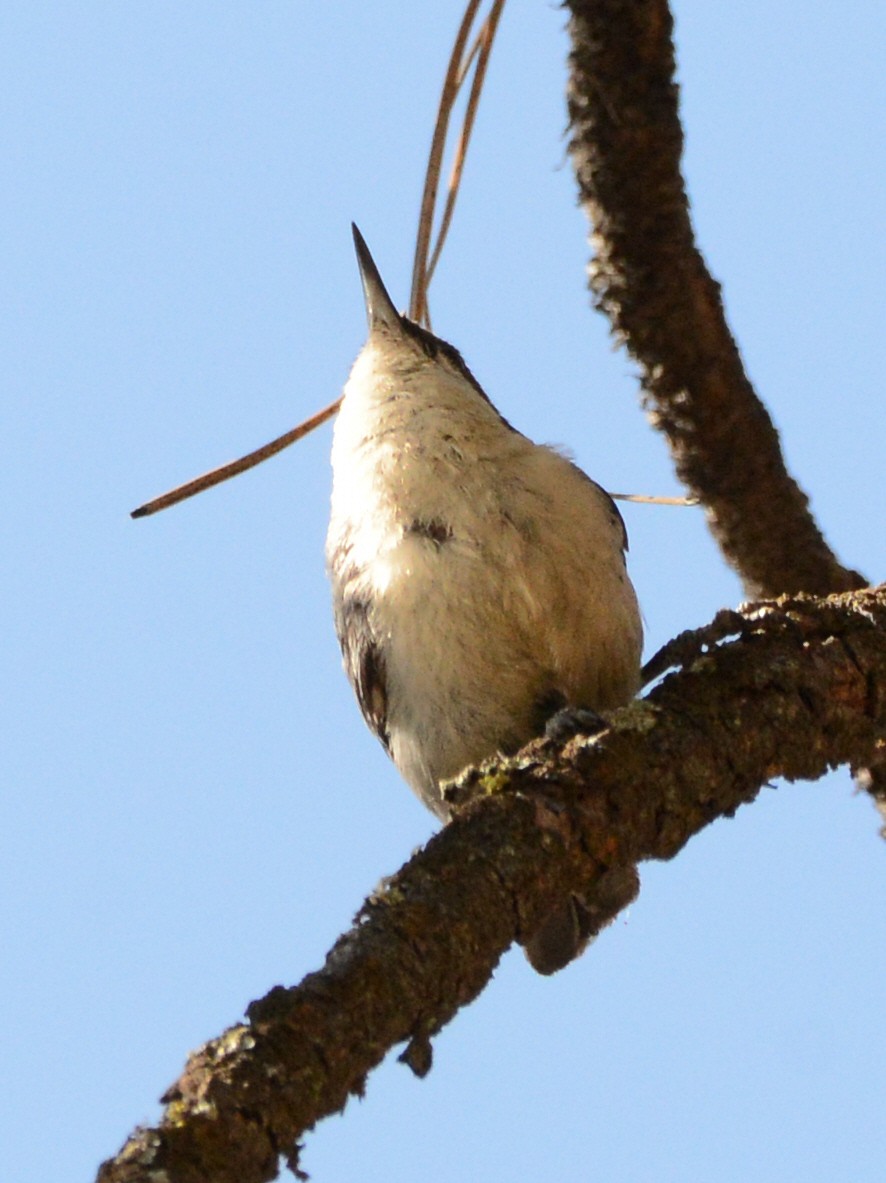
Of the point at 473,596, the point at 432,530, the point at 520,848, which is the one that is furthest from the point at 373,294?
the point at 520,848

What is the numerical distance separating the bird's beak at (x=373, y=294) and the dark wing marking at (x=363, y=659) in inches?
55.4

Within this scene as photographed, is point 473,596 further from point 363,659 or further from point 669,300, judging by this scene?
point 669,300

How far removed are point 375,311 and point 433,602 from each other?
6.02 feet

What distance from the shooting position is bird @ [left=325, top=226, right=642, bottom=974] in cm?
385

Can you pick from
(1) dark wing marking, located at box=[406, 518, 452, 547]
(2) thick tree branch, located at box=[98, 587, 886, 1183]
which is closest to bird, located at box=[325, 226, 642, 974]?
(1) dark wing marking, located at box=[406, 518, 452, 547]

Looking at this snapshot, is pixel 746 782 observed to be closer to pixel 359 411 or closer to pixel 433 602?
pixel 433 602

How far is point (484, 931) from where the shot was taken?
2.41m

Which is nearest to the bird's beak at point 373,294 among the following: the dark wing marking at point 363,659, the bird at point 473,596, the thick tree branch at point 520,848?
the bird at point 473,596

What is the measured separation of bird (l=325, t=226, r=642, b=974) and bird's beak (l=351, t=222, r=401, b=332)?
3.05 ft

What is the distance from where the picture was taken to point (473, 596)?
3840 mm

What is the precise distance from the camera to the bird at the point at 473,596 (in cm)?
385

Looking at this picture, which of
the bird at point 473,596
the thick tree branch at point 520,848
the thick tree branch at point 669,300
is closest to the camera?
the thick tree branch at point 520,848

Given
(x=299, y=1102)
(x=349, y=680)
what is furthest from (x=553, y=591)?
(x=299, y=1102)

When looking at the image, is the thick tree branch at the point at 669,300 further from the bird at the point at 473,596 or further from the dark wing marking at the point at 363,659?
the dark wing marking at the point at 363,659
